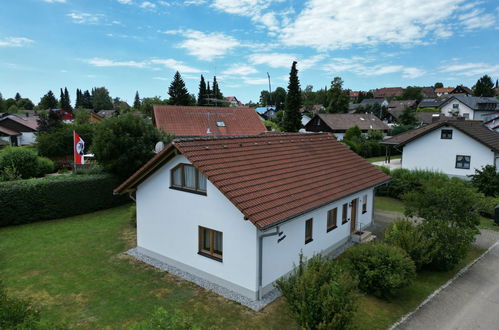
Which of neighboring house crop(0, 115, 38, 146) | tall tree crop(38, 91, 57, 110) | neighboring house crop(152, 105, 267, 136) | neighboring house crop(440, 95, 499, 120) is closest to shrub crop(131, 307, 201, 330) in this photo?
neighboring house crop(152, 105, 267, 136)

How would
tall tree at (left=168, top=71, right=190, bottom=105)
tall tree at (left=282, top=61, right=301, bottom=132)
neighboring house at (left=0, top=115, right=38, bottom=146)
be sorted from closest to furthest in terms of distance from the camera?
tall tree at (left=282, top=61, right=301, bottom=132) → neighboring house at (left=0, top=115, right=38, bottom=146) → tall tree at (left=168, top=71, right=190, bottom=105)

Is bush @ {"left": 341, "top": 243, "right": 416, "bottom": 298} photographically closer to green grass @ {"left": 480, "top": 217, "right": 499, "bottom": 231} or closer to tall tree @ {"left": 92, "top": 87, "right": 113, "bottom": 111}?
green grass @ {"left": 480, "top": 217, "right": 499, "bottom": 231}

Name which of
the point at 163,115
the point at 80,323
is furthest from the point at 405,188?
the point at 163,115

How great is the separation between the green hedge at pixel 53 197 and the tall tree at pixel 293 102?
3085 cm

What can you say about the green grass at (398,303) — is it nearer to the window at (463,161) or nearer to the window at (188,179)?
the window at (188,179)

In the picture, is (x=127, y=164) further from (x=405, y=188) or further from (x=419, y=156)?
(x=419, y=156)

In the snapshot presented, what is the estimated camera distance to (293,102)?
47875 millimetres

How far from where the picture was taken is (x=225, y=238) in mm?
11117

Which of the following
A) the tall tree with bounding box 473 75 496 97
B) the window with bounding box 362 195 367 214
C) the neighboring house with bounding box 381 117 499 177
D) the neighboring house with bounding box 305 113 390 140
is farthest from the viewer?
the tall tree with bounding box 473 75 496 97

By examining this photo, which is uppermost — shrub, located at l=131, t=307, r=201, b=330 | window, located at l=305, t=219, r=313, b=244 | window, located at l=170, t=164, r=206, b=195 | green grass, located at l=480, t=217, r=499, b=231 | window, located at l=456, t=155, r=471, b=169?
window, located at l=170, t=164, r=206, b=195

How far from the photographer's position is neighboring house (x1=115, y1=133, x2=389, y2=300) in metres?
10.6

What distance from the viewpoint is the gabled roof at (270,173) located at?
35.3 feet

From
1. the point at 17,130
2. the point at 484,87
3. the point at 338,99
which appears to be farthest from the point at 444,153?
the point at 484,87

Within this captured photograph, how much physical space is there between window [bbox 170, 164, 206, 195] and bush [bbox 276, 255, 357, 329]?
5.11 metres
